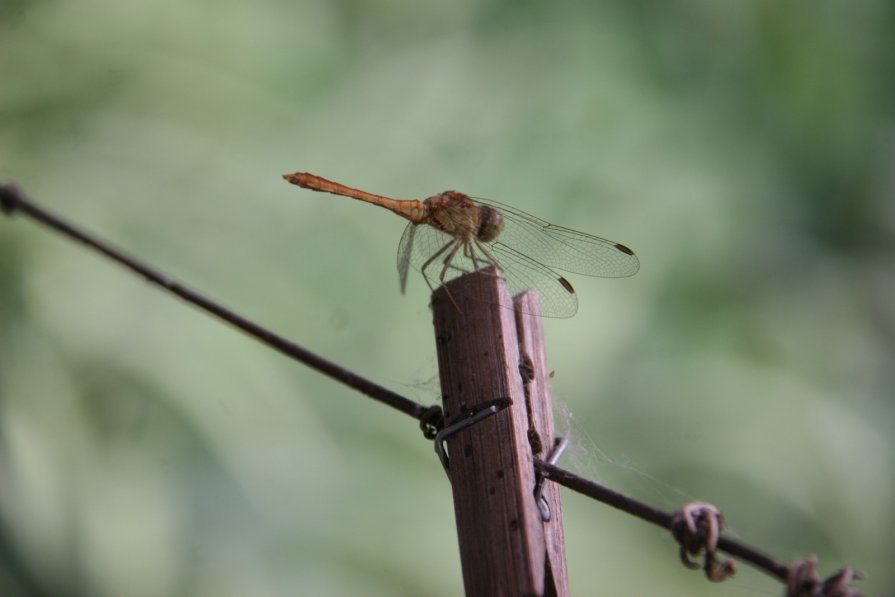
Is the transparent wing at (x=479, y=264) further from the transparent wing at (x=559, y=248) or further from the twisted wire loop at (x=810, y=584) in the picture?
the twisted wire loop at (x=810, y=584)

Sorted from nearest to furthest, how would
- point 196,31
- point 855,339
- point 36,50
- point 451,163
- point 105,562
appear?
point 105,562 < point 36,50 < point 196,31 < point 451,163 < point 855,339

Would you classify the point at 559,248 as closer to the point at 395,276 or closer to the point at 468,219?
the point at 468,219

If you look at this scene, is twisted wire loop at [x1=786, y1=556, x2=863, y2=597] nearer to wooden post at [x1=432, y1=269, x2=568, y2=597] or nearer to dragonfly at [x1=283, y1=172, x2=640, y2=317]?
wooden post at [x1=432, y1=269, x2=568, y2=597]

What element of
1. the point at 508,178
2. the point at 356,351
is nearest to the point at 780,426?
the point at 508,178

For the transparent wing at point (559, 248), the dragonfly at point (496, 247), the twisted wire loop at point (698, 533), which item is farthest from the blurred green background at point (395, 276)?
the twisted wire loop at point (698, 533)

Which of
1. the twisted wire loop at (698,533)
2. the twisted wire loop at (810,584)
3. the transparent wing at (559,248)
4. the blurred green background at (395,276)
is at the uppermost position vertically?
the blurred green background at (395,276)

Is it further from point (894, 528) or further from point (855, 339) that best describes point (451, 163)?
point (894, 528)

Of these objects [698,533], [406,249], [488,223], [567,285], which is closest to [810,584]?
[698,533]
